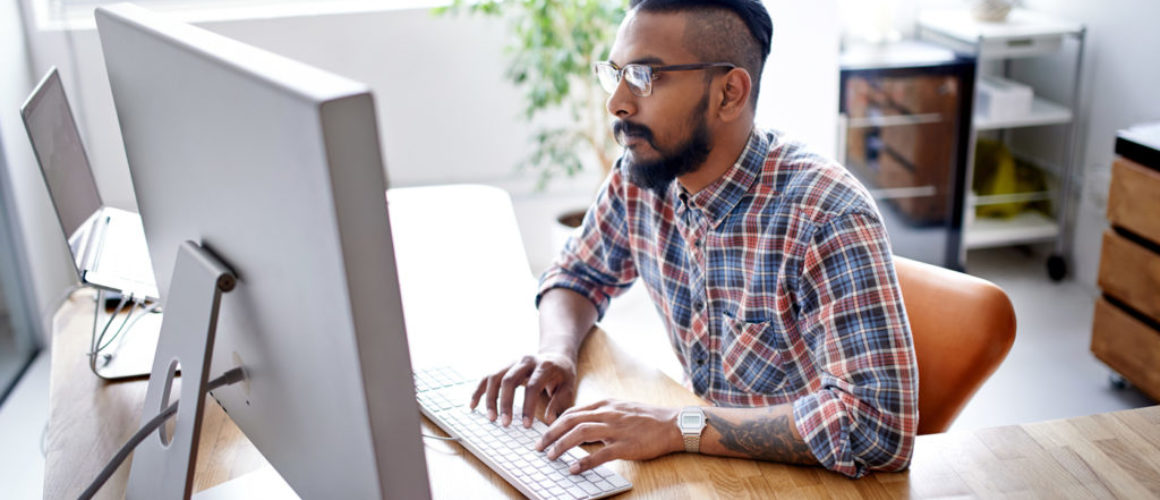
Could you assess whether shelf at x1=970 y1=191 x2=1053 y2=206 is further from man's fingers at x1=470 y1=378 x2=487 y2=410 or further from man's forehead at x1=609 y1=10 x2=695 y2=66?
man's fingers at x1=470 y1=378 x2=487 y2=410

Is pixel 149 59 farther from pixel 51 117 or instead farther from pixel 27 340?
pixel 27 340

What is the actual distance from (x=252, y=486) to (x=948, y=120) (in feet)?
9.26

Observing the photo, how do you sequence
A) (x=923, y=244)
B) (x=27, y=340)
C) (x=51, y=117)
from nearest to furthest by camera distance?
(x=51, y=117)
(x=27, y=340)
(x=923, y=244)

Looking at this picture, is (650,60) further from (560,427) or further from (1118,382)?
(1118,382)

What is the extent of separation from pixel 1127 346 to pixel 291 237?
2.50m

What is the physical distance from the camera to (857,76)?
335 cm

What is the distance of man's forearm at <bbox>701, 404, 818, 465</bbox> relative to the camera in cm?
119

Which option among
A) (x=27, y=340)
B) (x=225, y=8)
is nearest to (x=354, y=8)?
(x=225, y=8)

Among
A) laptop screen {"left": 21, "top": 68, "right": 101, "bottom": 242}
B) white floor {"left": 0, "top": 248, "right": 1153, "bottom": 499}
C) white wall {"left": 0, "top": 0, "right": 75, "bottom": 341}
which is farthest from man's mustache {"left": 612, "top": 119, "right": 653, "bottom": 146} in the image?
white wall {"left": 0, "top": 0, "right": 75, "bottom": 341}

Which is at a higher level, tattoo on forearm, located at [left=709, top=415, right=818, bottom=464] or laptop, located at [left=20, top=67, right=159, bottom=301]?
laptop, located at [left=20, top=67, right=159, bottom=301]

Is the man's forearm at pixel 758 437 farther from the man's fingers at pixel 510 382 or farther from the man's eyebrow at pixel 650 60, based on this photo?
the man's eyebrow at pixel 650 60

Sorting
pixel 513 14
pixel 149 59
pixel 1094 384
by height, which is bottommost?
pixel 1094 384

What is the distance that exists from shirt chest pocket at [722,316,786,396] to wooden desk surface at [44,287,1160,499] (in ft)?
0.45

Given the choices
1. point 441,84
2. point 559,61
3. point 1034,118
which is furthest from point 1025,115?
point 441,84
